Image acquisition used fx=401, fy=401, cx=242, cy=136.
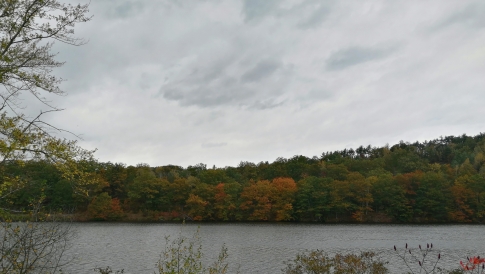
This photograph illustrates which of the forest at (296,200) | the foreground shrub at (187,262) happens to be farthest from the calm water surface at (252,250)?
the forest at (296,200)

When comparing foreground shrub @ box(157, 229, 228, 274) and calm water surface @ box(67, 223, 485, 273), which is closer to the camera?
foreground shrub @ box(157, 229, 228, 274)

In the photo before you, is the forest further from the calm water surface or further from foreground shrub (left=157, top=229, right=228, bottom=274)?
foreground shrub (left=157, top=229, right=228, bottom=274)

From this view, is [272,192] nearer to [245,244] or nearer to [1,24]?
[245,244]

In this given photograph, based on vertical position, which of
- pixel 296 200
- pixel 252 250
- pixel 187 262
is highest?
pixel 296 200

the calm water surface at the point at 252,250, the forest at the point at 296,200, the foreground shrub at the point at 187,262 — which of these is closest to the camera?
the foreground shrub at the point at 187,262

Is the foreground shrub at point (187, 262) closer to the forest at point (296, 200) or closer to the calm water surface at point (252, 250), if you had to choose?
the calm water surface at point (252, 250)

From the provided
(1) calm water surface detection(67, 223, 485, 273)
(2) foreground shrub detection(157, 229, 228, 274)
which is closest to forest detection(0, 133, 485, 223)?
(1) calm water surface detection(67, 223, 485, 273)

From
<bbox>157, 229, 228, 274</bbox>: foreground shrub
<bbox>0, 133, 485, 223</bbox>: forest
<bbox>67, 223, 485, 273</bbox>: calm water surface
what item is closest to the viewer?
<bbox>157, 229, 228, 274</bbox>: foreground shrub

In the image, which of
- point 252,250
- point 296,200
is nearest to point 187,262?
point 252,250

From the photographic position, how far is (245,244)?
1415 inches

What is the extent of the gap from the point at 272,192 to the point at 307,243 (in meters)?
38.6

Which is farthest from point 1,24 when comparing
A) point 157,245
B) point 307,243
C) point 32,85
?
point 307,243

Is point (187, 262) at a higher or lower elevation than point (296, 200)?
lower

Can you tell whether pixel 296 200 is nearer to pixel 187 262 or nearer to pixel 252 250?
pixel 252 250
